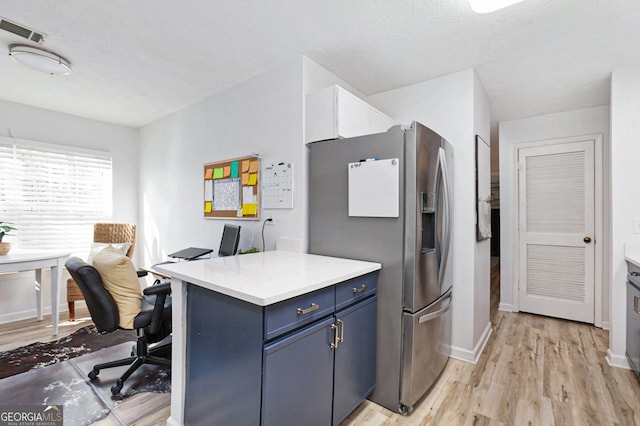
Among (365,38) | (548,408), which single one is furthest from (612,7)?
(548,408)

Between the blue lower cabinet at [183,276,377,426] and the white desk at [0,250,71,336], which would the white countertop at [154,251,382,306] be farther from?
the white desk at [0,250,71,336]

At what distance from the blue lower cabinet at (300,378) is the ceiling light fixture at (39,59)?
9.43ft

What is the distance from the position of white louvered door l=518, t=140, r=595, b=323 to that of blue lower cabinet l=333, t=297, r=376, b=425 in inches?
116

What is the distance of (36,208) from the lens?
3.54m

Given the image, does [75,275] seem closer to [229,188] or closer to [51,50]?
[229,188]

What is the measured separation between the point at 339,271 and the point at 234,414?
814 millimetres

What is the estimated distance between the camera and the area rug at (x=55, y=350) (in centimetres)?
230

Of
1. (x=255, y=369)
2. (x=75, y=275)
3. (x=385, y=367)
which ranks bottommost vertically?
(x=385, y=367)

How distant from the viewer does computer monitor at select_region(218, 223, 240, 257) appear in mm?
2551

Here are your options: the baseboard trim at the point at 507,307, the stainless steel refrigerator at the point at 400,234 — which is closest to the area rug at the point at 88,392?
the stainless steel refrigerator at the point at 400,234

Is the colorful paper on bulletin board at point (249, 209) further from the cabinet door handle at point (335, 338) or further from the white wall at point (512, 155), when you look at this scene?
the white wall at point (512, 155)

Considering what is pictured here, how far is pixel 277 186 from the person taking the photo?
2.51 metres

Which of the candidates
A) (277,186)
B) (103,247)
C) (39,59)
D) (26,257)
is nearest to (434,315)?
(277,186)

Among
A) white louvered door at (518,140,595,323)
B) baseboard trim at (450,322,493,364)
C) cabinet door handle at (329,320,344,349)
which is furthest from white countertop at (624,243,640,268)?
cabinet door handle at (329,320,344,349)
